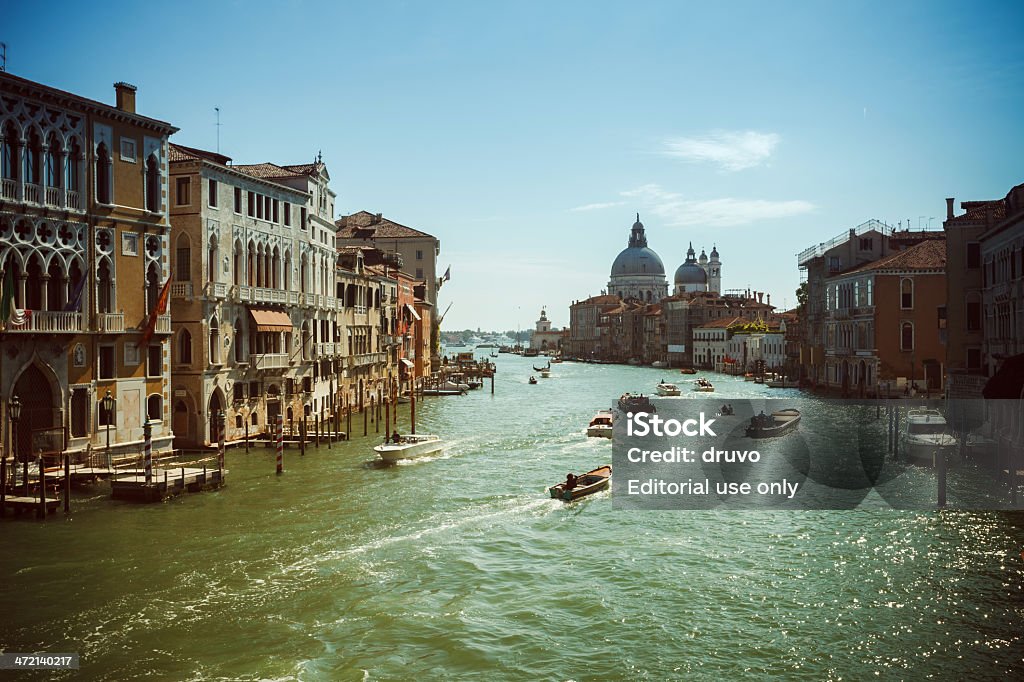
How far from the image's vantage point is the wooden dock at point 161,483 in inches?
795

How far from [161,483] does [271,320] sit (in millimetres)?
11165

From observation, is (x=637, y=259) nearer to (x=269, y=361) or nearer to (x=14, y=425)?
(x=269, y=361)

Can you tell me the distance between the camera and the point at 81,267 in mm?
22375

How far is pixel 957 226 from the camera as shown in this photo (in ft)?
110

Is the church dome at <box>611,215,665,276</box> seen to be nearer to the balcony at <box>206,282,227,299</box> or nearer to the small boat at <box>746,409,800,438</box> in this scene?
the small boat at <box>746,409,800,438</box>

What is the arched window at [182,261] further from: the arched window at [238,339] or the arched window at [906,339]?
the arched window at [906,339]

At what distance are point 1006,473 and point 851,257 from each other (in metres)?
34.6

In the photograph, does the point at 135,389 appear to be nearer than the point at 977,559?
No

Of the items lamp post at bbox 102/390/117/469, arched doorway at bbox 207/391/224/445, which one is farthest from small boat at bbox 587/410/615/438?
lamp post at bbox 102/390/117/469

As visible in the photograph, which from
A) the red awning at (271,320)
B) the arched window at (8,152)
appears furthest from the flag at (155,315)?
the red awning at (271,320)

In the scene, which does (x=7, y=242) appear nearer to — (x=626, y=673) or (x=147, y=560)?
(x=147, y=560)

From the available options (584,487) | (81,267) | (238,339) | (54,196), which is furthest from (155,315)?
(584,487)

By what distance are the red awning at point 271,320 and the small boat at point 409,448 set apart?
19.6 ft

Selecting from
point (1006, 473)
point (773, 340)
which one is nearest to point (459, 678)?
point (1006, 473)
